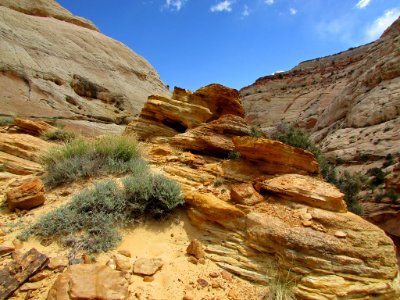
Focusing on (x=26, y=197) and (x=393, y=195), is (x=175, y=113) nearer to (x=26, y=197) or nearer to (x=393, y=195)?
(x=26, y=197)

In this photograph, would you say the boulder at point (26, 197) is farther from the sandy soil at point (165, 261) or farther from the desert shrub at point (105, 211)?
the desert shrub at point (105, 211)

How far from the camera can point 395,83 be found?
934 inches

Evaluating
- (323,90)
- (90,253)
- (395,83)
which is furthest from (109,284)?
(323,90)

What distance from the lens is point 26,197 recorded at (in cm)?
427

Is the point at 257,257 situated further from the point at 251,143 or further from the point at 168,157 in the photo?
the point at 168,157

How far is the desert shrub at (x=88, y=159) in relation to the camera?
5.17m

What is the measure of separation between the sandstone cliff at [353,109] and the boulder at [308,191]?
1627 centimetres

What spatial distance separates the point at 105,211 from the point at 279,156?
3.28 m

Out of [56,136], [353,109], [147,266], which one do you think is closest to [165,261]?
[147,266]

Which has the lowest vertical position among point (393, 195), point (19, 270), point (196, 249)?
point (19, 270)

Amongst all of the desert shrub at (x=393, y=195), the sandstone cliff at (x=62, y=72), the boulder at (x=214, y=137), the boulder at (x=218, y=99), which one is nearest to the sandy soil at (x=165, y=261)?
the boulder at (x=214, y=137)

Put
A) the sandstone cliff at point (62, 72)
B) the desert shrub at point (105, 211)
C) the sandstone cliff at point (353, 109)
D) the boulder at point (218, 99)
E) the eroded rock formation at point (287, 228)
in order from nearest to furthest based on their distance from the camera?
the eroded rock formation at point (287, 228)
the desert shrub at point (105, 211)
the boulder at point (218, 99)
the sandstone cliff at point (62, 72)
the sandstone cliff at point (353, 109)

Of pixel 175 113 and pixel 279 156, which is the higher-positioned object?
pixel 175 113

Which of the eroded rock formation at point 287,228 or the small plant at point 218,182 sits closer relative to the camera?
the eroded rock formation at point 287,228
